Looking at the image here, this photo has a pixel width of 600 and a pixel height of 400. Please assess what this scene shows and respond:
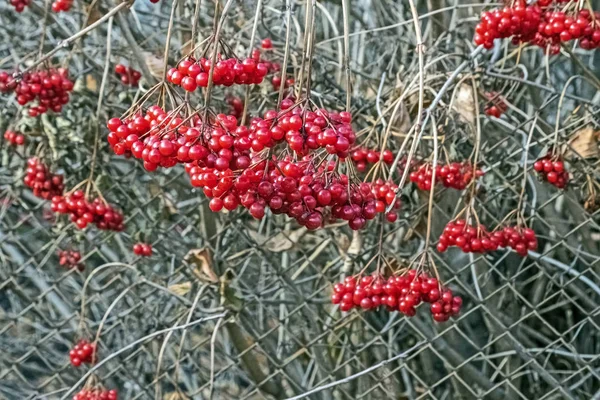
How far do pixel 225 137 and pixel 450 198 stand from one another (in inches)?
61.5

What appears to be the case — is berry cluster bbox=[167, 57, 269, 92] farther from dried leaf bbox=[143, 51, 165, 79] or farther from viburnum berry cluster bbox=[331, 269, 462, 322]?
dried leaf bbox=[143, 51, 165, 79]

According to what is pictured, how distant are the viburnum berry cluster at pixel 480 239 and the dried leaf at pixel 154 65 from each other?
0.80 metres

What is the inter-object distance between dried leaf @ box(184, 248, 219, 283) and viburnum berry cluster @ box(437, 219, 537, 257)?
537mm

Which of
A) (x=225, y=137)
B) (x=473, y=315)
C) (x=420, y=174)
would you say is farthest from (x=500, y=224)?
(x=473, y=315)

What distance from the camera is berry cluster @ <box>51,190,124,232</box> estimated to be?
1.78 metres

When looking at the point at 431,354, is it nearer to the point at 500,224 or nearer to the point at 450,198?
the point at 450,198

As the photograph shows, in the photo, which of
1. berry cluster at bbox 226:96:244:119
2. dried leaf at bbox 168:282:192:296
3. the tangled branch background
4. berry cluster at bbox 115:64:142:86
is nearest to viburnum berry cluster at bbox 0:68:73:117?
the tangled branch background

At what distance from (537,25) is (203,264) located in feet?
2.97

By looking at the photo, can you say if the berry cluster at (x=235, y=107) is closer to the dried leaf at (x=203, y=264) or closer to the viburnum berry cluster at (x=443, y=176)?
the dried leaf at (x=203, y=264)

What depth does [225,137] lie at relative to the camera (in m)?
0.79

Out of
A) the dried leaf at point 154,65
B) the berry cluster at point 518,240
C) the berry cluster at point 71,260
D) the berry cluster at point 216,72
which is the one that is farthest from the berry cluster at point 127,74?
the berry cluster at point 216,72

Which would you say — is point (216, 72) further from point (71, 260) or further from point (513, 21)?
point (71, 260)

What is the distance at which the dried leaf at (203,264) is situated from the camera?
177 centimetres

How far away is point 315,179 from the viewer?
873mm
